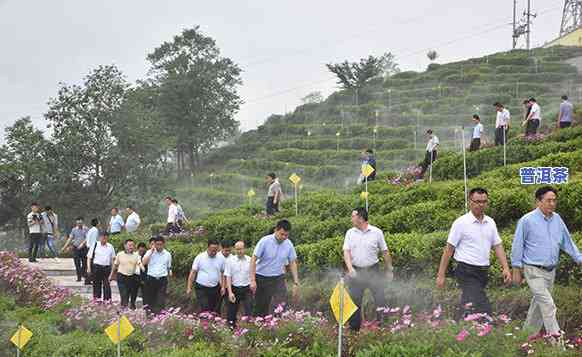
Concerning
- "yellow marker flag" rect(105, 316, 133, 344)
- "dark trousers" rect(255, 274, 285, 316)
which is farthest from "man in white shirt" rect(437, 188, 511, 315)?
"yellow marker flag" rect(105, 316, 133, 344)

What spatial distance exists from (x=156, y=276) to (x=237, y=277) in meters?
1.95

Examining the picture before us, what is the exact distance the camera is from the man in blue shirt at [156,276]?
1116 cm

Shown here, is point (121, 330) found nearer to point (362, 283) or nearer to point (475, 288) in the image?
point (362, 283)

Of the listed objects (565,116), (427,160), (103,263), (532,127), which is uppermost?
(565,116)

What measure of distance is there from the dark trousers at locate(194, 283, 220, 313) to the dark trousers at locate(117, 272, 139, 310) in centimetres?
192

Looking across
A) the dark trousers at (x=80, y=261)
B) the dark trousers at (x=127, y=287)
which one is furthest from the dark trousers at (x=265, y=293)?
the dark trousers at (x=80, y=261)

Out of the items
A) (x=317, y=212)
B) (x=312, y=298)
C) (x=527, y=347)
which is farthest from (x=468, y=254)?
(x=317, y=212)

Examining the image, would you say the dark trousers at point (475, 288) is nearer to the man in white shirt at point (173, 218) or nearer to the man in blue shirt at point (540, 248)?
the man in blue shirt at point (540, 248)

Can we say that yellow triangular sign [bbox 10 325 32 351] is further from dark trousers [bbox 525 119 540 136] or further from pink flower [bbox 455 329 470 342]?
dark trousers [bbox 525 119 540 136]

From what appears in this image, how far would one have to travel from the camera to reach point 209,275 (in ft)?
33.5

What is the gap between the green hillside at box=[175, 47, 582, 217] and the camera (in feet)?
123

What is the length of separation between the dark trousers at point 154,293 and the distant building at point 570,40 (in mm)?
51409

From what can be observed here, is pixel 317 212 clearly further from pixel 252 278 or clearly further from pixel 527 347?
pixel 527 347

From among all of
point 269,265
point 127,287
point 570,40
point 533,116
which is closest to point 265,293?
point 269,265
